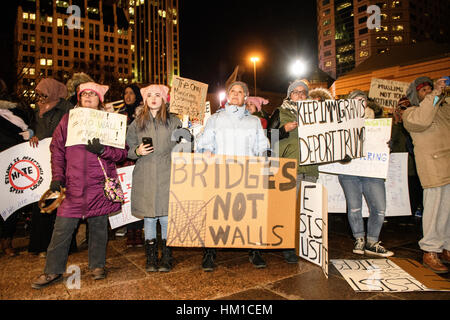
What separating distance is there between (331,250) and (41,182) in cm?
391

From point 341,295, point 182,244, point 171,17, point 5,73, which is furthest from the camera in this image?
point 171,17

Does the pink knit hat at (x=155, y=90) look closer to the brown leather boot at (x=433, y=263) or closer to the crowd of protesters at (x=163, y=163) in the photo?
the crowd of protesters at (x=163, y=163)

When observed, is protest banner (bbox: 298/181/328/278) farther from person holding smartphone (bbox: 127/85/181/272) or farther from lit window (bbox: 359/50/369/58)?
lit window (bbox: 359/50/369/58)

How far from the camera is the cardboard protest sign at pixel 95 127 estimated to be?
2950mm

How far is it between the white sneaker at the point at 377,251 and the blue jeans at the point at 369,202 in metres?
0.07

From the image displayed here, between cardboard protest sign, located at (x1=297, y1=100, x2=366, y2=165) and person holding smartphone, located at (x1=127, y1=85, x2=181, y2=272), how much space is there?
1.52 metres

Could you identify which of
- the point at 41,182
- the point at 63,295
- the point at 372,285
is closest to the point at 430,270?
the point at 372,285

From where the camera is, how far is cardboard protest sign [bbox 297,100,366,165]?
3.53 meters

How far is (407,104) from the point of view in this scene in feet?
12.3

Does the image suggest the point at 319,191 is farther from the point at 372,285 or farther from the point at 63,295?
the point at 63,295

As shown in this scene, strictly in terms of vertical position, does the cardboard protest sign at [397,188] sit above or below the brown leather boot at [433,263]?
above

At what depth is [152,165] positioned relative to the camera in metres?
3.29

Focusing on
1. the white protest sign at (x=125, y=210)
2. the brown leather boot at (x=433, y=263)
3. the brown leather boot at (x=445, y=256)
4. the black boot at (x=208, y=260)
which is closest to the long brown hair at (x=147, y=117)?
the white protest sign at (x=125, y=210)

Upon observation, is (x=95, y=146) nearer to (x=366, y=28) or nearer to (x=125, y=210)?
(x=125, y=210)
